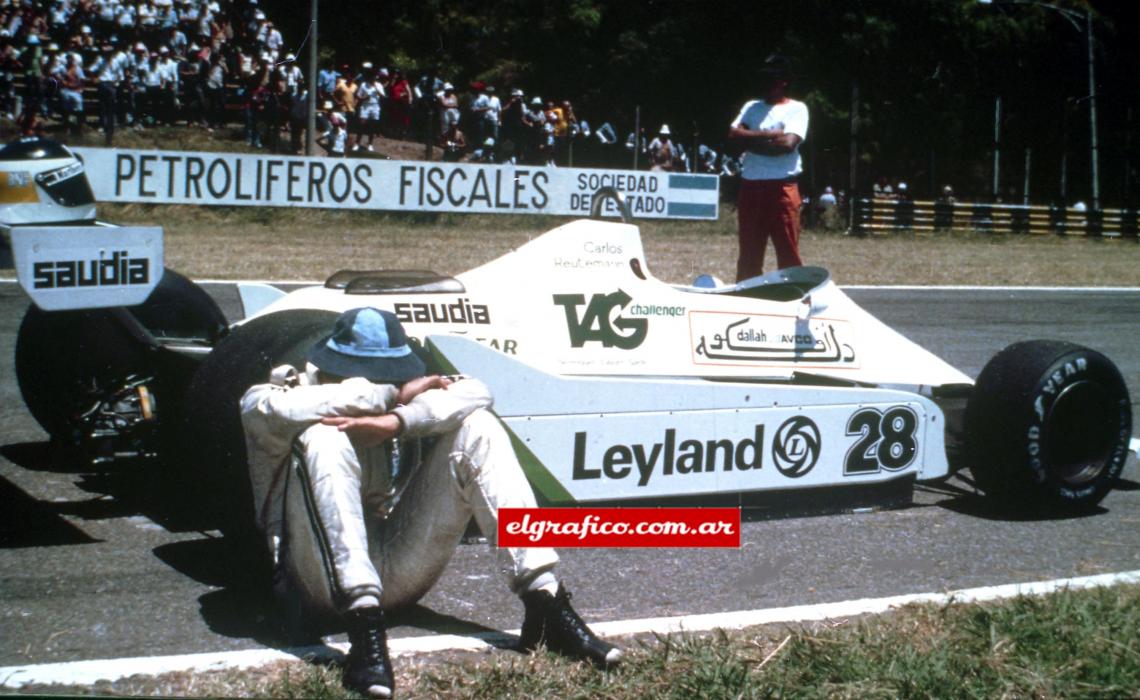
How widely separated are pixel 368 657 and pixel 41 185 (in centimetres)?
256

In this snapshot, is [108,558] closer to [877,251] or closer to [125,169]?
[125,169]

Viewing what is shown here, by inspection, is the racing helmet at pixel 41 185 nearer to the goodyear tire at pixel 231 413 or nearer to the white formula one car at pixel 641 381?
the white formula one car at pixel 641 381

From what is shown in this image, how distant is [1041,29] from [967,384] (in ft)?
112

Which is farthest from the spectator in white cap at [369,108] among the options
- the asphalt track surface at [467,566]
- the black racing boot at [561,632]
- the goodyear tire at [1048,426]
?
the black racing boot at [561,632]

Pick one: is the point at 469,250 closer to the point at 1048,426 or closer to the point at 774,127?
the point at 774,127

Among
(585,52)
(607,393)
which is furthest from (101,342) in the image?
(585,52)

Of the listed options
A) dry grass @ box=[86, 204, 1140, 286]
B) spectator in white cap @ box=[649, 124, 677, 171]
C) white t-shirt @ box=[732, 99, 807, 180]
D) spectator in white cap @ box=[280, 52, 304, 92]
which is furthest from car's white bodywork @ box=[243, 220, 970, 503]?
spectator in white cap @ box=[649, 124, 677, 171]

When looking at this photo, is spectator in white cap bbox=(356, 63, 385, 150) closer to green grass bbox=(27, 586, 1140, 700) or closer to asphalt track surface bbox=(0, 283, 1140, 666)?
asphalt track surface bbox=(0, 283, 1140, 666)

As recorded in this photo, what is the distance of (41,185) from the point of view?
5297 millimetres

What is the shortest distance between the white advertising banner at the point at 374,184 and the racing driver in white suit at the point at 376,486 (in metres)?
2.26

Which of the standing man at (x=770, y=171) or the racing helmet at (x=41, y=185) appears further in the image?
the standing man at (x=770, y=171)

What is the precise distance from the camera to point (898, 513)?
606 centimetres

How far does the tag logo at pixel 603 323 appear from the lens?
6.03 m

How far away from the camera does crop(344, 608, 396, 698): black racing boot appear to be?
364 centimetres
